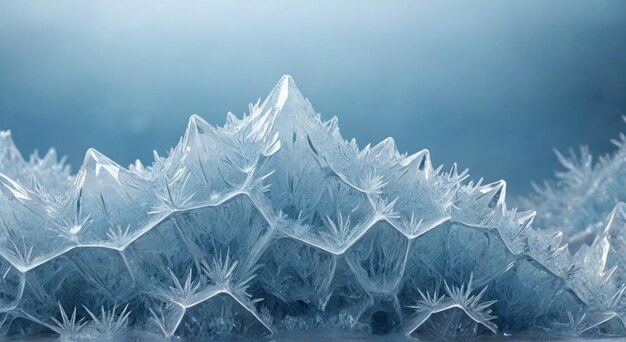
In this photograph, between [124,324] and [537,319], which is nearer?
[124,324]

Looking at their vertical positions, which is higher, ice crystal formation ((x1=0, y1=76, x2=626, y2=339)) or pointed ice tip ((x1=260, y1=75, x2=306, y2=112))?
pointed ice tip ((x1=260, y1=75, x2=306, y2=112))

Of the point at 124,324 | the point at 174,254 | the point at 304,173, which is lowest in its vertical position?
the point at 124,324

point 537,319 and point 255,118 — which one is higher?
point 255,118

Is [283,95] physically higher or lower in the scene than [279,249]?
higher

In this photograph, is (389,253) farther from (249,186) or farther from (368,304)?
(249,186)

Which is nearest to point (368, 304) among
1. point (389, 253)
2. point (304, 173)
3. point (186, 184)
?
point (389, 253)

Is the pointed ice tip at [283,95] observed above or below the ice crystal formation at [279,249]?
above
